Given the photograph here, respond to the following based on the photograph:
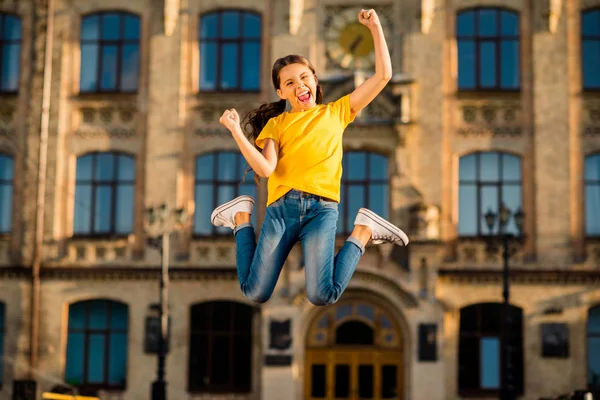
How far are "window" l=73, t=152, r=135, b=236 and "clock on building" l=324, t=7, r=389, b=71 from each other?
6.29 meters

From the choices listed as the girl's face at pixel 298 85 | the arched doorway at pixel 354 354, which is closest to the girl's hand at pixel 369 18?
the girl's face at pixel 298 85

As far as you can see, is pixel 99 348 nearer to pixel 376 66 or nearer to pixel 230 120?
pixel 376 66

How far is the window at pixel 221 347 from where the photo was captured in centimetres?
2933

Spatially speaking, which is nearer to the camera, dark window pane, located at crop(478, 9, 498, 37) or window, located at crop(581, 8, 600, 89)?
window, located at crop(581, 8, 600, 89)

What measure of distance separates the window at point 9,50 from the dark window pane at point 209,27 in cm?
519

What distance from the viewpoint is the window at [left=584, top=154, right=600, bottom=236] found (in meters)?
29.1

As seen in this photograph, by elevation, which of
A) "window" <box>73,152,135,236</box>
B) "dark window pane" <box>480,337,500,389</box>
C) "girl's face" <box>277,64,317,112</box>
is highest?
"window" <box>73,152,135,236</box>

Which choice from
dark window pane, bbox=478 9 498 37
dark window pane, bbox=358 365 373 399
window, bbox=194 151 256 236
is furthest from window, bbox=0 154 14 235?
dark window pane, bbox=478 9 498 37

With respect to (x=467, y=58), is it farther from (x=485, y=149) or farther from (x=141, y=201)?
(x=141, y=201)

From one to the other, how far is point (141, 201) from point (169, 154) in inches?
58.7

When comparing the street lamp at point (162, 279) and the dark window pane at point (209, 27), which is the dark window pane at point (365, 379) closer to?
the street lamp at point (162, 279)

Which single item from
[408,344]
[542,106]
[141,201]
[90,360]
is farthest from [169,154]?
[542,106]

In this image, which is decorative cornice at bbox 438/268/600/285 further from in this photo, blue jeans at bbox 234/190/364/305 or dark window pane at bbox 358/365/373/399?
blue jeans at bbox 234/190/364/305

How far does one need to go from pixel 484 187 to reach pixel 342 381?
639 centimetres
